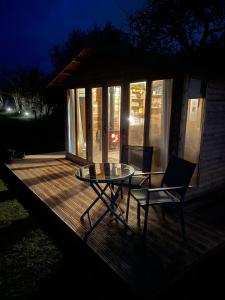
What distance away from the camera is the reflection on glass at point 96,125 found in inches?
214

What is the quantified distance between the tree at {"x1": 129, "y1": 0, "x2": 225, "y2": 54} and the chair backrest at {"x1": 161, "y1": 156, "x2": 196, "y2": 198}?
8.83 m

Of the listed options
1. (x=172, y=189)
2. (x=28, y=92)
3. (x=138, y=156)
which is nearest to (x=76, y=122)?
(x=138, y=156)

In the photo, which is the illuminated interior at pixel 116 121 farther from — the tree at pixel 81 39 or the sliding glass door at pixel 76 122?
the tree at pixel 81 39

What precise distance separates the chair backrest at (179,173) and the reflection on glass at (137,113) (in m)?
1.32

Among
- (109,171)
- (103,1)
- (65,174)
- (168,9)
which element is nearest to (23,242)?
(109,171)

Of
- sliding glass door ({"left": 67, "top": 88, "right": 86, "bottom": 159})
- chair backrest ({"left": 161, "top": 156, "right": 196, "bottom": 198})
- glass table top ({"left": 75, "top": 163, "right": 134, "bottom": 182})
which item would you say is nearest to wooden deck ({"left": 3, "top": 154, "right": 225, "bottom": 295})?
chair backrest ({"left": 161, "top": 156, "right": 196, "bottom": 198})


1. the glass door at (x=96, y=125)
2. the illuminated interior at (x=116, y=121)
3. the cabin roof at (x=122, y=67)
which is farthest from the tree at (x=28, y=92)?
the glass door at (x=96, y=125)

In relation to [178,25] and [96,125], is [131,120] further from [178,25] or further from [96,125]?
[178,25]

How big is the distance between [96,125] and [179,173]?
10.5 feet

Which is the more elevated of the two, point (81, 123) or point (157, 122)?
point (157, 122)

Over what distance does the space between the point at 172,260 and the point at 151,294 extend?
53 cm

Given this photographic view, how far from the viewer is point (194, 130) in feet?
13.1

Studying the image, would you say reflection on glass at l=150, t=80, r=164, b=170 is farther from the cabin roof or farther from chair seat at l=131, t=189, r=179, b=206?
chair seat at l=131, t=189, r=179, b=206

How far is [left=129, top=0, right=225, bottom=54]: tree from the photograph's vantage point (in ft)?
30.9
